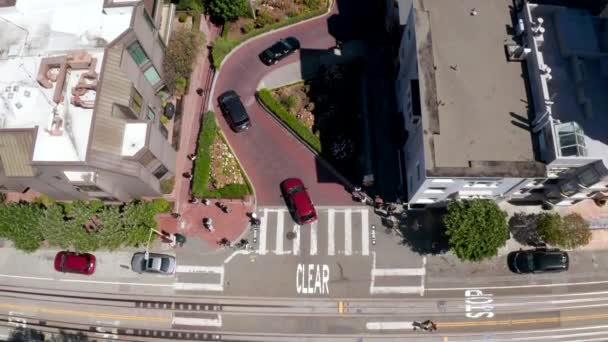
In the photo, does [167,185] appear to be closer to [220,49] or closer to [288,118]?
[288,118]

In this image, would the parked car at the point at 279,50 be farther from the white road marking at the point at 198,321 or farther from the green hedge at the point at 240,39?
the white road marking at the point at 198,321

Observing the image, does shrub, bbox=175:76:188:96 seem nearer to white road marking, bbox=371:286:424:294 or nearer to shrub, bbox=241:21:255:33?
shrub, bbox=241:21:255:33

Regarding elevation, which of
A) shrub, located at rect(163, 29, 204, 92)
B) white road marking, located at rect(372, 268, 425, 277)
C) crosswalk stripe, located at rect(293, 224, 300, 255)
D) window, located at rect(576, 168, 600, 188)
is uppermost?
shrub, located at rect(163, 29, 204, 92)

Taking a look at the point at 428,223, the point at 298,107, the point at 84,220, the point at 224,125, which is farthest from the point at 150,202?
the point at 428,223

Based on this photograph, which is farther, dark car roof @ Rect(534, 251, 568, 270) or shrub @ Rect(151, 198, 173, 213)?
shrub @ Rect(151, 198, 173, 213)

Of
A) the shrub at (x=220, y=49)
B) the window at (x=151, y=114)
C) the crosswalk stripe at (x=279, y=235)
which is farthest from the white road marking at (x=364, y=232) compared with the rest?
the window at (x=151, y=114)

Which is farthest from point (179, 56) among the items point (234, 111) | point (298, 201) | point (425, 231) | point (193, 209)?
point (425, 231)

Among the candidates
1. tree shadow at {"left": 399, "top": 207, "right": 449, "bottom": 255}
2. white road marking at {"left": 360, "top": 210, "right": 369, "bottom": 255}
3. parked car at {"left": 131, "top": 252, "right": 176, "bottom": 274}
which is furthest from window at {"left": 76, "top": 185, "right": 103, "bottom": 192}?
tree shadow at {"left": 399, "top": 207, "right": 449, "bottom": 255}
